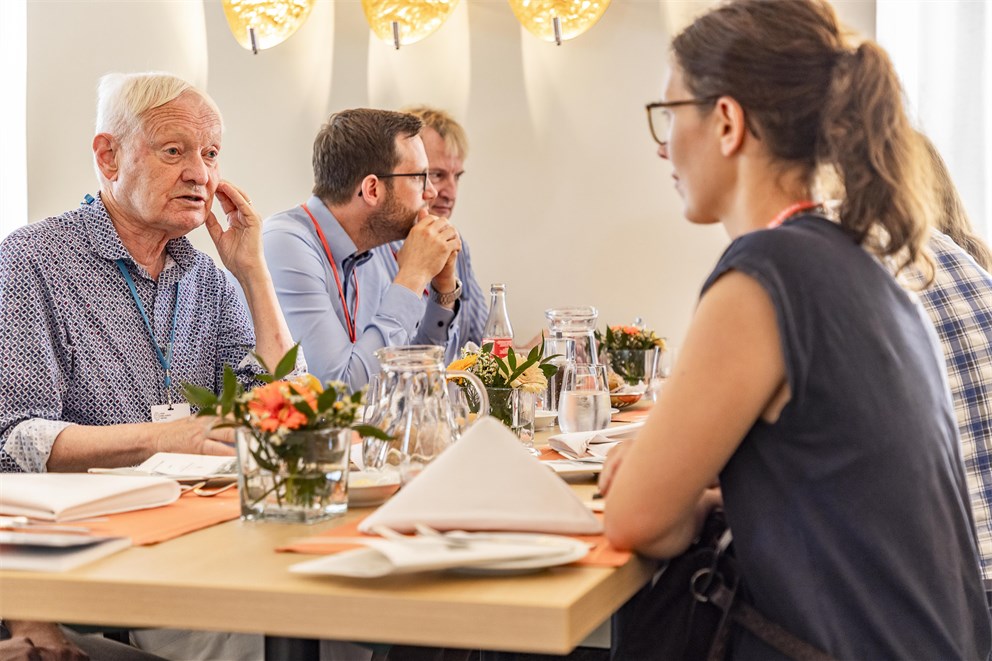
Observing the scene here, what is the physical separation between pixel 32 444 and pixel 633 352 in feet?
5.38

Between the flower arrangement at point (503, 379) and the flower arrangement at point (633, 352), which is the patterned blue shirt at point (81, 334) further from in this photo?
the flower arrangement at point (633, 352)

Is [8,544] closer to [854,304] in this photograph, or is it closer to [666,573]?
[666,573]

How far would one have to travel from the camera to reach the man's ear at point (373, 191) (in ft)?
10.6

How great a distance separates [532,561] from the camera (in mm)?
980

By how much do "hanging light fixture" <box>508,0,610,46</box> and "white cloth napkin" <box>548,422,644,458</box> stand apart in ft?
8.57

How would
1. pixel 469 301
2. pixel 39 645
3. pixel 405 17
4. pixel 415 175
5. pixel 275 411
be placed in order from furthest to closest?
pixel 405 17 < pixel 469 301 < pixel 415 175 < pixel 39 645 < pixel 275 411

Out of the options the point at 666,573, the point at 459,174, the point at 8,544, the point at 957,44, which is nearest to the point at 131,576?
the point at 8,544

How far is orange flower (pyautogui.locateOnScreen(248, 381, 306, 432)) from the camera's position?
3.98 ft

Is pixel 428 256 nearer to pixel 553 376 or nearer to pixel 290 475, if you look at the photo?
pixel 553 376

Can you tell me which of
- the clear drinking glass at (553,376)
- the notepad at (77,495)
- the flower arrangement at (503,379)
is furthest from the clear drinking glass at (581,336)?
the notepad at (77,495)

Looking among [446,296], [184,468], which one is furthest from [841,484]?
[446,296]

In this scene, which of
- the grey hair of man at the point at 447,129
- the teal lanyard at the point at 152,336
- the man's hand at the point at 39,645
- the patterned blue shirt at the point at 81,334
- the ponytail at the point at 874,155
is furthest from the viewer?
the grey hair of man at the point at 447,129

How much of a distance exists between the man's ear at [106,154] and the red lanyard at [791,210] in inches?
59.0

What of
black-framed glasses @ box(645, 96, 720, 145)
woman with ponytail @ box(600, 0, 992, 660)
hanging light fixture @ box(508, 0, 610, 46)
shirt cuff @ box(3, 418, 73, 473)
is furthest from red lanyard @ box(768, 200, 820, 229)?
hanging light fixture @ box(508, 0, 610, 46)
